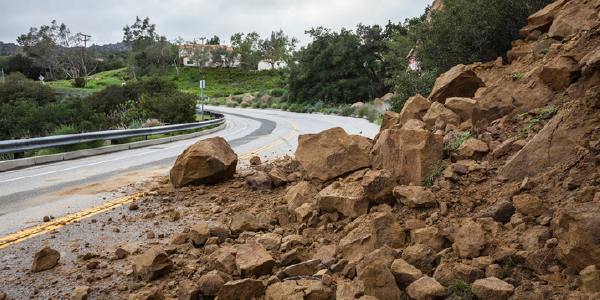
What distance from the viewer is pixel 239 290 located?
3154 millimetres

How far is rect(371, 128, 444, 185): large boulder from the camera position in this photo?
16.5 feet

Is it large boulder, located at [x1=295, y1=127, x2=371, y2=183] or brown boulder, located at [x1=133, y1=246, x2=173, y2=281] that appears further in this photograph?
large boulder, located at [x1=295, y1=127, x2=371, y2=183]

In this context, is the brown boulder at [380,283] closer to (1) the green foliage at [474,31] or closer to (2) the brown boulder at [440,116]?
(2) the brown boulder at [440,116]

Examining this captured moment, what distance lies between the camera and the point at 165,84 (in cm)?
3341

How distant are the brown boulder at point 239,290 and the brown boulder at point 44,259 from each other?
2.10 meters

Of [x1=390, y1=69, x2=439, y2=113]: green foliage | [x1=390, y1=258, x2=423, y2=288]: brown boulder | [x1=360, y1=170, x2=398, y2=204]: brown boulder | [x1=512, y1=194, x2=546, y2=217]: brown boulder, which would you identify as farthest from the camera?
[x1=390, y1=69, x2=439, y2=113]: green foliage

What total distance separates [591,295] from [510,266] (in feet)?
1.93

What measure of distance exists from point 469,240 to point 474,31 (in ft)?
43.1

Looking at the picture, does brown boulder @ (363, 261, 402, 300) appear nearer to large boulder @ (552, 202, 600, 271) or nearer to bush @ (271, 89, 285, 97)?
large boulder @ (552, 202, 600, 271)

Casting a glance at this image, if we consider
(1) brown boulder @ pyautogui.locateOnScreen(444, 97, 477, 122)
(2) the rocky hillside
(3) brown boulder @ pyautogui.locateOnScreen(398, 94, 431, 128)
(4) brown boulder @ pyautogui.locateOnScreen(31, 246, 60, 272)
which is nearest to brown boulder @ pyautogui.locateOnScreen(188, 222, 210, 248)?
(2) the rocky hillside

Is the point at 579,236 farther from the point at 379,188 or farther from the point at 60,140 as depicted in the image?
the point at 60,140

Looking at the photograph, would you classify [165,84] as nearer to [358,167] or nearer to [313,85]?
[313,85]

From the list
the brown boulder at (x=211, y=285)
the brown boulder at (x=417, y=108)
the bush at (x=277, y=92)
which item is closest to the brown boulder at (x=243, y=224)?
the brown boulder at (x=211, y=285)

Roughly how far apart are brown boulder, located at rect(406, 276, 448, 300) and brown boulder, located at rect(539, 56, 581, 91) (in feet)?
15.2
